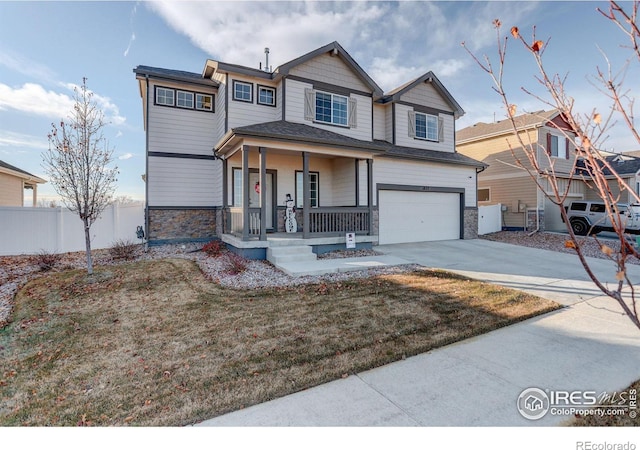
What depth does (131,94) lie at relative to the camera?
13.1m

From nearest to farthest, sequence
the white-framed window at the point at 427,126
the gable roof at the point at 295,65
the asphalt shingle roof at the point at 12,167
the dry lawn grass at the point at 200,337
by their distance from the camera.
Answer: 1. the dry lawn grass at the point at 200,337
2. the gable roof at the point at 295,65
3. the white-framed window at the point at 427,126
4. the asphalt shingle roof at the point at 12,167

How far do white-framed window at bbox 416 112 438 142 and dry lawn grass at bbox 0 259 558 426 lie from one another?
9.41 m

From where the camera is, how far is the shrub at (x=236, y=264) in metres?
7.99

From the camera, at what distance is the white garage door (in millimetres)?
12867

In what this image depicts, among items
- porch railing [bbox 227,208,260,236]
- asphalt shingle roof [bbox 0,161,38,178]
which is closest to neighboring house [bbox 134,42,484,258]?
porch railing [bbox 227,208,260,236]

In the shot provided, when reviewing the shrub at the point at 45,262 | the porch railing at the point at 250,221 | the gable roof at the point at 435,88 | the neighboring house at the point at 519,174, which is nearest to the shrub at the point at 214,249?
the porch railing at the point at 250,221

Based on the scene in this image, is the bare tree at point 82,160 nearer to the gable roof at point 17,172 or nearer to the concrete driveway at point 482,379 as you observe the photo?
the concrete driveway at point 482,379

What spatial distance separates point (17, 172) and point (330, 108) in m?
18.0

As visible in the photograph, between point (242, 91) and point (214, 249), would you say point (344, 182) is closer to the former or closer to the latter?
A: point (242, 91)

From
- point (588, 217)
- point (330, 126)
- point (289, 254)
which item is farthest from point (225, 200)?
point (588, 217)

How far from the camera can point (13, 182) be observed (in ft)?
59.6

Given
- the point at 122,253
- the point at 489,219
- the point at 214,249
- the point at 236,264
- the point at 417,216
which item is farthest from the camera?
the point at 489,219

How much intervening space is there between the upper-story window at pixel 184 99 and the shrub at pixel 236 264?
6536 mm
